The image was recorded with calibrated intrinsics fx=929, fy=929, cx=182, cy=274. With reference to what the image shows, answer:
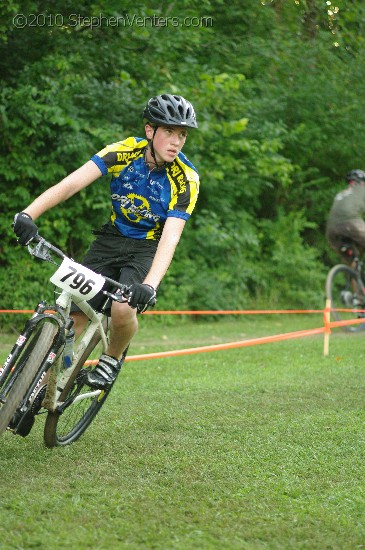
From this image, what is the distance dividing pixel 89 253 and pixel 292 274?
10.7 m

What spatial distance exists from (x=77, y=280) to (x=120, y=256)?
746 mm

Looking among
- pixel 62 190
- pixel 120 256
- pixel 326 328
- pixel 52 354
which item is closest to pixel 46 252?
pixel 62 190

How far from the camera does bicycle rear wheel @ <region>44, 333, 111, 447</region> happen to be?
5.56m

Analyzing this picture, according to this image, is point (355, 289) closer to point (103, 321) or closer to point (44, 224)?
point (44, 224)

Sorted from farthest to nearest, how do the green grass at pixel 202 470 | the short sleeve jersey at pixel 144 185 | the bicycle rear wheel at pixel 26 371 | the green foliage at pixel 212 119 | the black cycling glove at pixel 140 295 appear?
the green foliage at pixel 212 119
the short sleeve jersey at pixel 144 185
the black cycling glove at pixel 140 295
the bicycle rear wheel at pixel 26 371
the green grass at pixel 202 470

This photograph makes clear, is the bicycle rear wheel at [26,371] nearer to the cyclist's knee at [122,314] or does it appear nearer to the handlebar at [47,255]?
the handlebar at [47,255]

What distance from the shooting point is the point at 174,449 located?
18.7 feet

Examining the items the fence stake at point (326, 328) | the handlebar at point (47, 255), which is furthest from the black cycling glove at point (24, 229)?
the fence stake at point (326, 328)

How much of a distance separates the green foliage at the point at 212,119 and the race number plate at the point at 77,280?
723cm

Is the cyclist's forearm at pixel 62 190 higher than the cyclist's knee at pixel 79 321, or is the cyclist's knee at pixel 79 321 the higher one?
the cyclist's forearm at pixel 62 190

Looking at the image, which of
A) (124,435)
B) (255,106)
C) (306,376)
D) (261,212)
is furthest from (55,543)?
(261,212)

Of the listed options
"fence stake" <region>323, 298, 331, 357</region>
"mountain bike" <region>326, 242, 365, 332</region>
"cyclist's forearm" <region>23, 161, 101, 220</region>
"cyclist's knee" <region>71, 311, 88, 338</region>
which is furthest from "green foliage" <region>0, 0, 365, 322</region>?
"cyclist's forearm" <region>23, 161, 101, 220</region>

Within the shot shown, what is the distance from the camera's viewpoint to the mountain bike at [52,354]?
16.0ft

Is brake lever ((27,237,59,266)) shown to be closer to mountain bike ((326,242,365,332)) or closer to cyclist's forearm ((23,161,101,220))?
cyclist's forearm ((23,161,101,220))
